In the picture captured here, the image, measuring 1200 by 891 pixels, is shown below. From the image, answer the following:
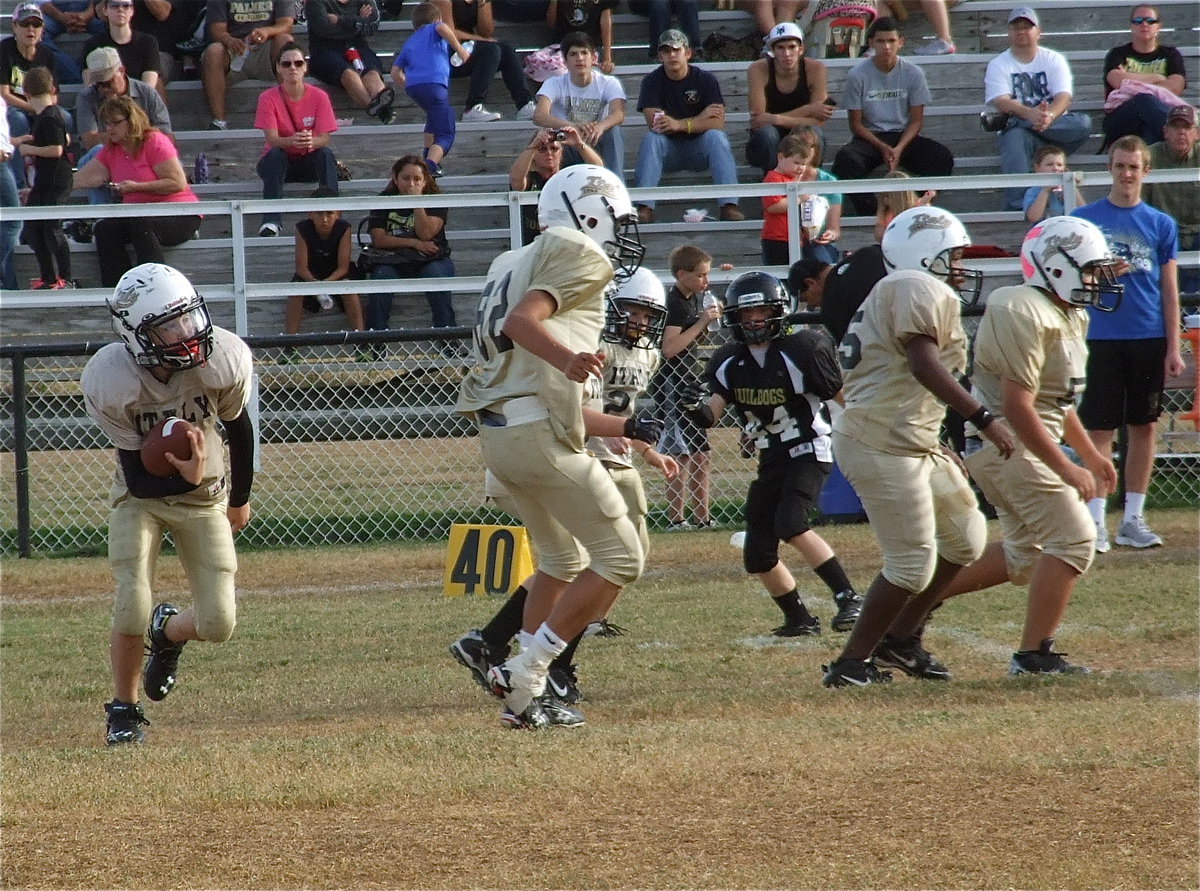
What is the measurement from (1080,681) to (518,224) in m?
7.12

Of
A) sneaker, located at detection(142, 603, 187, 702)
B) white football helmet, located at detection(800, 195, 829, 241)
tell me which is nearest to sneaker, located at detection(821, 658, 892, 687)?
sneaker, located at detection(142, 603, 187, 702)

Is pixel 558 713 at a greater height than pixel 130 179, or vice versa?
pixel 130 179

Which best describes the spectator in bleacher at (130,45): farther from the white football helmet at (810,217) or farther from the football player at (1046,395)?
the football player at (1046,395)

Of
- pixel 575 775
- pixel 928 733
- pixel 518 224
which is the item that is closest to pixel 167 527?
pixel 575 775

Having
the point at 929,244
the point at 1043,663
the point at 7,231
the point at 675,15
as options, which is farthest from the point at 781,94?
the point at 1043,663

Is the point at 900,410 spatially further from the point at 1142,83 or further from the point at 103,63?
the point at 103,63

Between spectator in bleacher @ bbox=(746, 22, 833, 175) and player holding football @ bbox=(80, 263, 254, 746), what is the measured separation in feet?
28.9

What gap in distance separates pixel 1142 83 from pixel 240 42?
28.5ft

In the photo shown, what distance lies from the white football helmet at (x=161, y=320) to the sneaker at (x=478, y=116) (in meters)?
10.0

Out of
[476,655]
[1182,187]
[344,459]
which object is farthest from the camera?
[1182,187]

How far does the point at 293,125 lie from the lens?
44.9 ft

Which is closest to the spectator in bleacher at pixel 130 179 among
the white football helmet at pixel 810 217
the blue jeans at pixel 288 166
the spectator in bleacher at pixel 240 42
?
the blue jeans at pixel 288 166

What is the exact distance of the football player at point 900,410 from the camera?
577cm

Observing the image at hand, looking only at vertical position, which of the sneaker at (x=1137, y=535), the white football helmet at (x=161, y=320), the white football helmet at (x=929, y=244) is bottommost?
the sneaker at (x=1137, y=535)
